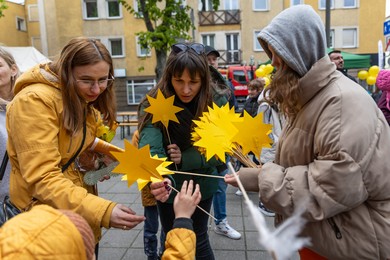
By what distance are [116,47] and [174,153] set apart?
22327mm

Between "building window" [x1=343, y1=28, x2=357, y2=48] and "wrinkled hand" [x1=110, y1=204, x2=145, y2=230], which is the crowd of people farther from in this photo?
"building window" [x1=343, y1=28, x2=357, y2=48]

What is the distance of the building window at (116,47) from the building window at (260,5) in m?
9.45

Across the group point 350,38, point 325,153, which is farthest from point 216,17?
point 325,153

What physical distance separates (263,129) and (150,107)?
66 cm

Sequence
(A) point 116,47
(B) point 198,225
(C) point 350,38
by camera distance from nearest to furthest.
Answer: (B) point 198,225, (A) point 116,47, (C) point 350,38

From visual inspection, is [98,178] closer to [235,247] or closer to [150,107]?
[150,107]

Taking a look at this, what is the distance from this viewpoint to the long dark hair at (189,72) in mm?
2041

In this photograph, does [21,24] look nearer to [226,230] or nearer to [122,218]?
[226,230]

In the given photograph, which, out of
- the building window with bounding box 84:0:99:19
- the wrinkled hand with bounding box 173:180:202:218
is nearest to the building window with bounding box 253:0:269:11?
the building window with bounding box 84:0:99:19

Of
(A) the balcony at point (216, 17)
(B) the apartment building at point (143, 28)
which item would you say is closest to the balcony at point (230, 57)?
(B) the apartment building at point (143, 28)

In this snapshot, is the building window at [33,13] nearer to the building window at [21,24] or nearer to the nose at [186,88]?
the building window at [21,24]

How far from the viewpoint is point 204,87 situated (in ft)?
7.11

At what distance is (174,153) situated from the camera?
2119mm

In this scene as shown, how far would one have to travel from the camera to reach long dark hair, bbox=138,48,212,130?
2.04 m
